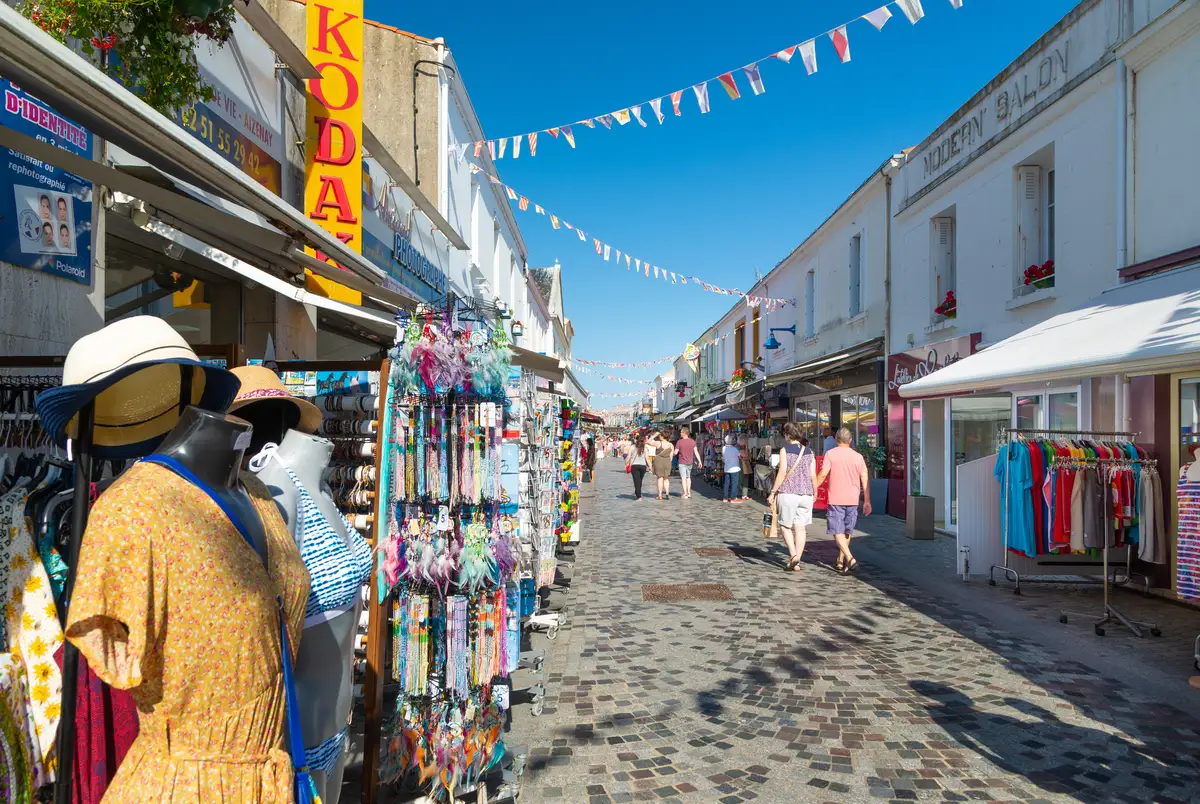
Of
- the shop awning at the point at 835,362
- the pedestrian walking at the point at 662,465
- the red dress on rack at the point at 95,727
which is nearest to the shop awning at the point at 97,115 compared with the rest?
the red dress on rack at the point at 95,727

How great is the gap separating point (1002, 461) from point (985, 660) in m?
2.55

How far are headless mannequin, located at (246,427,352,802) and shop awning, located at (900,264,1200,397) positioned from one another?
17.1ft

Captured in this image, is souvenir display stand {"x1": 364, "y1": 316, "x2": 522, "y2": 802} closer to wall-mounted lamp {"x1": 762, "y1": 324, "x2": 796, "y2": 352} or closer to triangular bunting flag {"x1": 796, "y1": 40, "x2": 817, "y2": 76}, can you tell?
triangular bunting flag {"x1": 796, "y1": 40, "x2": 817, "y2": 76}

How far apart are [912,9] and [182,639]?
727 centimetres

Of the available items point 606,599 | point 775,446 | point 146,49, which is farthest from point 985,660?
point 775,446

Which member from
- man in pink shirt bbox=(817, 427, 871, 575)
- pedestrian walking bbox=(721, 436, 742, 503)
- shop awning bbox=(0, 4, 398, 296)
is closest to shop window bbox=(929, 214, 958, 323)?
man in pink shirt bbox=(817, 427, 871, 575)

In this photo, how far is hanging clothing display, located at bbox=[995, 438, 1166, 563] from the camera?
6.34 metres

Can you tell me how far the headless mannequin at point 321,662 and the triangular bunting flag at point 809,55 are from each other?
666cm

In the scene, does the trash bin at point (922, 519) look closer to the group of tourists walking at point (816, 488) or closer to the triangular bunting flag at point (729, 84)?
the group of tourists walking at point (816, 488)

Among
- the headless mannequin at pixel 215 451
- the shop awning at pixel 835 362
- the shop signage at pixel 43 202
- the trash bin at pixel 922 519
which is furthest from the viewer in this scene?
the shop awning at pixel 835 362

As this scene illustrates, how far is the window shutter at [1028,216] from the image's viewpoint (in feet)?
32.3

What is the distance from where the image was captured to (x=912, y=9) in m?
6.27

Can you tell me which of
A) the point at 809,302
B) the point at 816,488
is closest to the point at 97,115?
the point at 816,488

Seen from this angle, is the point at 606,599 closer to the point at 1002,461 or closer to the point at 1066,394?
the point at 1002,461
